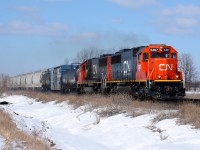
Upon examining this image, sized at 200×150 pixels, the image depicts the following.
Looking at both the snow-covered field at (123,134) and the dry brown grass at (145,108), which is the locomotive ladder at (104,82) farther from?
the snow-covered field at (123,134)

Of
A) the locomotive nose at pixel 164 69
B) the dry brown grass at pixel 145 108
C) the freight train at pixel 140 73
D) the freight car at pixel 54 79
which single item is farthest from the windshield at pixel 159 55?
the freight car at pixel 54 79

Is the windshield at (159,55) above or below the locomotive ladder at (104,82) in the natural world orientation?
above

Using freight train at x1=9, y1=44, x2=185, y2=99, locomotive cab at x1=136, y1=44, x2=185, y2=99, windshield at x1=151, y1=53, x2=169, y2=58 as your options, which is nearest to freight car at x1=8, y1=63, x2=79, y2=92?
freight train at x1=9, y1=44, x2=185, y2=99

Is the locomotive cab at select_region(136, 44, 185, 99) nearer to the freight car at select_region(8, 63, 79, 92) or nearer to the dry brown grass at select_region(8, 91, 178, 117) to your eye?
the dry brown grass at select_region(8, 91, 178, 117)

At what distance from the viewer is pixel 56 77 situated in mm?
47531

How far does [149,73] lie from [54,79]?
28944 mm

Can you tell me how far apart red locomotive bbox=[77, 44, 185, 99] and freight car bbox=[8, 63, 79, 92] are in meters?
13.0

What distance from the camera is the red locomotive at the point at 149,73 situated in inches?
825

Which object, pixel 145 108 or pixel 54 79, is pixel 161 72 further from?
pixel 54 79

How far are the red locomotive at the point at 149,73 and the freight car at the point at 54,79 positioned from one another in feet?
42.6

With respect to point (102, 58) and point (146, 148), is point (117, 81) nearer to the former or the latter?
point (102, 58)

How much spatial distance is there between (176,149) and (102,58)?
20.2 m

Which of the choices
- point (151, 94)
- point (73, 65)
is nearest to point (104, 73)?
point (151, 94)

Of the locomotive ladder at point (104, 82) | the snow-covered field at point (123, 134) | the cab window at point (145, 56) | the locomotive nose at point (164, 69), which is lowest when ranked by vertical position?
the snow-covered field at point (123, 134)
